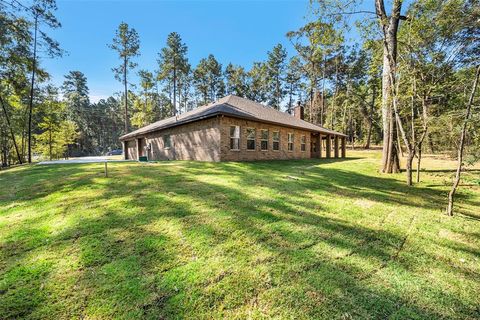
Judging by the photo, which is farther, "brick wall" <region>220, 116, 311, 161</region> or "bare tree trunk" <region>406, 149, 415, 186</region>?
"brick wall" <region>220, 116, 311, 161</region>

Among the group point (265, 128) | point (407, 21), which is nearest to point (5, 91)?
point (265, 128)

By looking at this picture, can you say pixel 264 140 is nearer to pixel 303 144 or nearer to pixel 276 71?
pixel 303 144

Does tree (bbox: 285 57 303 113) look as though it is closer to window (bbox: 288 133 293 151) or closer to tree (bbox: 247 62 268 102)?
tree (bbox: 247 62 268 102)

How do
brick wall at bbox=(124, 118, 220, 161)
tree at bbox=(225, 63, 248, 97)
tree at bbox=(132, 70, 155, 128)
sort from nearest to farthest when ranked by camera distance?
brick wall at bbox=(124, 118, 220, 161) → tree at bbox=(132, 70, 155, 128) → tree at bbox=(225, 63, 248, 97)

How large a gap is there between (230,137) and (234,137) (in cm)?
32

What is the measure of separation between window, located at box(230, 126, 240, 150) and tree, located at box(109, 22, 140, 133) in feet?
63.9

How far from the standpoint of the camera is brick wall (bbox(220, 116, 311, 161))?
1191cm

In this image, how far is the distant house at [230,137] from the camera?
472 inches

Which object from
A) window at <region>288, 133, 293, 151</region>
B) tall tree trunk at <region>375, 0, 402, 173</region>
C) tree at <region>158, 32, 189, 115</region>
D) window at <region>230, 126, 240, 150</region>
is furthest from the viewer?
tree at <region>158, 32, 189, 115</region>

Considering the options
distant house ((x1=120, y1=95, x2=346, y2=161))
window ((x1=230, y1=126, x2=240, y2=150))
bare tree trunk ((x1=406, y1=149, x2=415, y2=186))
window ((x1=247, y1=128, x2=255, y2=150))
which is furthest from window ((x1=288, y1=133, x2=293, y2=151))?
bare tree trunk ((x1=406, y1=149, x2=415, y2=186))

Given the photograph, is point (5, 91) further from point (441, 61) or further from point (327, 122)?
point (327, 122)

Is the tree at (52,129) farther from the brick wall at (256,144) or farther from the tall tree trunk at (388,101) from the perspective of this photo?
the tall tree trunk at (388,101)

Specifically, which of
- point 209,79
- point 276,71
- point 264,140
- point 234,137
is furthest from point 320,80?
point 234,137

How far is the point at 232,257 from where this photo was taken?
2.73 metres
